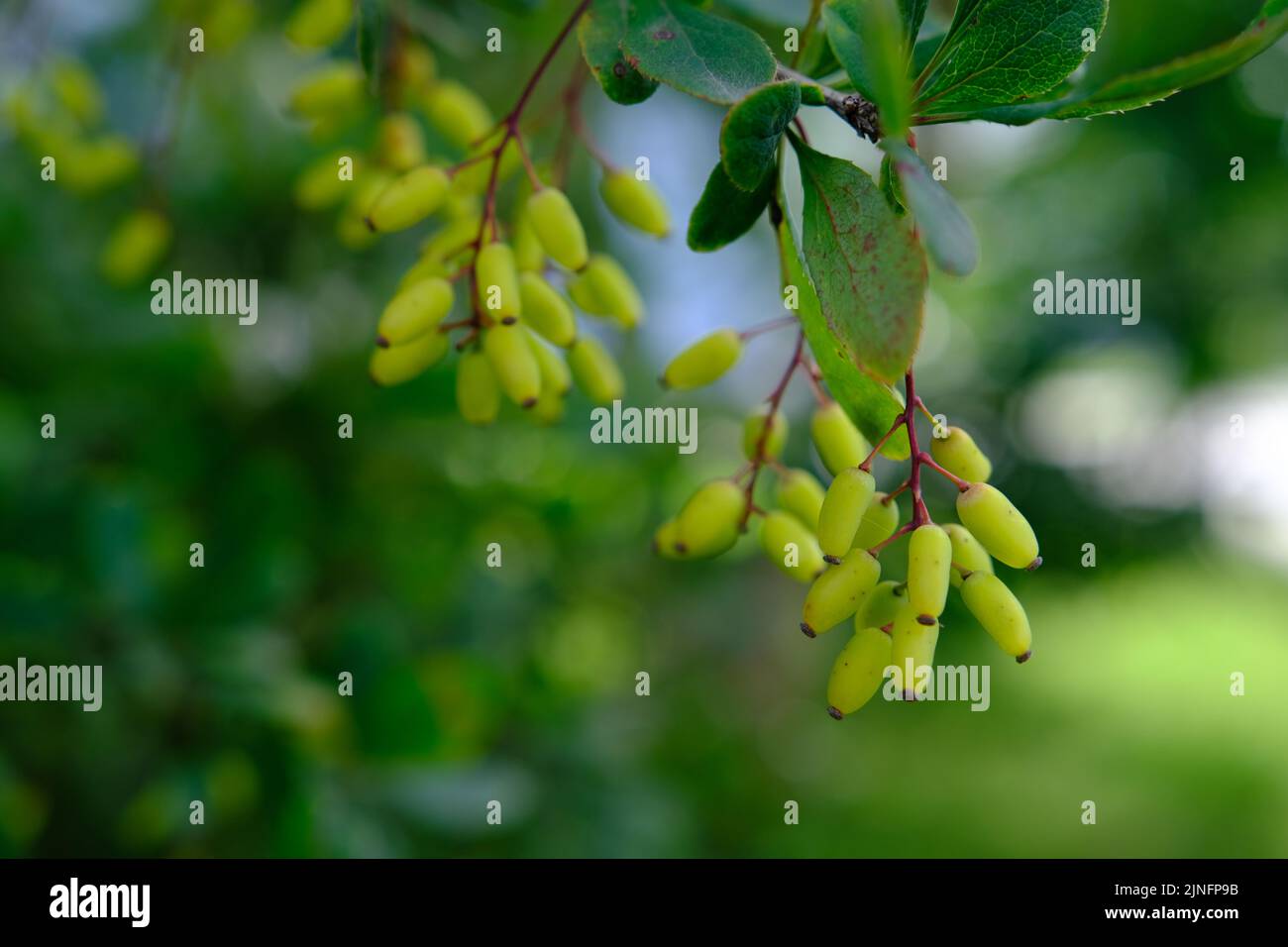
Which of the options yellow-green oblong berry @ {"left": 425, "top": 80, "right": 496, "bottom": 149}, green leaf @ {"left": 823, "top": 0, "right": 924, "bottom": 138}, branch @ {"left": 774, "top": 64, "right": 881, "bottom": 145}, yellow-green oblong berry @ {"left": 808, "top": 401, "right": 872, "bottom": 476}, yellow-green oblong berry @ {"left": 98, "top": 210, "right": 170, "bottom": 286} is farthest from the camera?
yellow-green oblong berry @ {"left": 98, "top": 210, "right": 170, "bottom": 286}

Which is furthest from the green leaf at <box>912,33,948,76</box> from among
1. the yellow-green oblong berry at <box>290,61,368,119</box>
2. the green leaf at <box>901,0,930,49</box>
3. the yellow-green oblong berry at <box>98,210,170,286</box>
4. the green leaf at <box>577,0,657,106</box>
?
the yellow-green oblong berry at <box>98,210,170,286</box>

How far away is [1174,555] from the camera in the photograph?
2.99 metres

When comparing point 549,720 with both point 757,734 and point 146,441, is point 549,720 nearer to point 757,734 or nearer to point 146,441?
point 146,441

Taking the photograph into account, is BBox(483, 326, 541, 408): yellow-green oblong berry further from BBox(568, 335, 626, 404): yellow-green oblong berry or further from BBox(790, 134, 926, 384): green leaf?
BBox(790, 134, 926, 384): green leaf

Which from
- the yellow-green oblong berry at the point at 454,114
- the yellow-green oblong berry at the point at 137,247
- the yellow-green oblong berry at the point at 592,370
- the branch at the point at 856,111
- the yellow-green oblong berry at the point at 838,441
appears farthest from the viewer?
Answer: the yellow-green oblong berry at the point at 137,247

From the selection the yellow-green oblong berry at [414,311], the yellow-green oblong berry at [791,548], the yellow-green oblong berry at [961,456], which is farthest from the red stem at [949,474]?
the yellow-green oblong berry at [414,311]

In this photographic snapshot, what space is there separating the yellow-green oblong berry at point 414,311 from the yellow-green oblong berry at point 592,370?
0.13 m

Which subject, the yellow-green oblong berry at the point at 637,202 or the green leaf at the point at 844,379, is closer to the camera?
the green leaf at the point at 844,379

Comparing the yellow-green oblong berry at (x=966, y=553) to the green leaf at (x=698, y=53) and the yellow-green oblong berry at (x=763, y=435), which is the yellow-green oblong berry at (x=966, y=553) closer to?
the yellow-green oblong berry at (x=763, y=435)

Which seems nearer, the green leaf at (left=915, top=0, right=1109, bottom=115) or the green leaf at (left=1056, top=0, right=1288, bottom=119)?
the green leaf at (left=1056, top=0, right=1288, bottom=119)

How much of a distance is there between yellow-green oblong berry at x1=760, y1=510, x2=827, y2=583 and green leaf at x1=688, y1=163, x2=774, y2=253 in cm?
→ 19

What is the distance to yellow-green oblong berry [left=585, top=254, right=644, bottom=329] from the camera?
2.42 ft

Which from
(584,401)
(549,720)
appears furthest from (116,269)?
(549,720)

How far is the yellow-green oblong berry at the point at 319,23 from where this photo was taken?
847 millimetres
